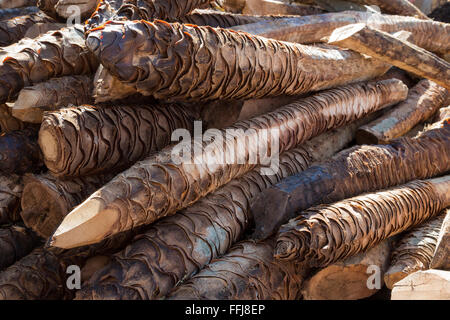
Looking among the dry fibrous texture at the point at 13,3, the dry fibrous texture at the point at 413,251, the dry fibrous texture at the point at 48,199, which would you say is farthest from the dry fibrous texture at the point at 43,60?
the dry fibrous texture at the point at 413,251

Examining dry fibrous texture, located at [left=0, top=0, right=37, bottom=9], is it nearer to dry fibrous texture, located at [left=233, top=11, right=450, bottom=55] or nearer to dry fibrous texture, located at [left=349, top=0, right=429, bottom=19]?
dry fibrous texture, located at [left=233, top=11, right=450, bottom=55]

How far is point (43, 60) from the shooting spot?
2.38 meters

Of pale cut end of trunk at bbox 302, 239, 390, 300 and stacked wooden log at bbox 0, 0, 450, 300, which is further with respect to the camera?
pale cut end of trunk at bbox 302, 239, 390, 300

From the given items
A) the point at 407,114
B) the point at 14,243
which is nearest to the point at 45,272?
the point at 14,243

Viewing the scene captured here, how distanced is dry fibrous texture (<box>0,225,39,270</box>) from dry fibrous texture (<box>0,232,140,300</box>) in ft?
0.30

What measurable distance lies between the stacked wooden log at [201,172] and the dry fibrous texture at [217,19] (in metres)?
0.20

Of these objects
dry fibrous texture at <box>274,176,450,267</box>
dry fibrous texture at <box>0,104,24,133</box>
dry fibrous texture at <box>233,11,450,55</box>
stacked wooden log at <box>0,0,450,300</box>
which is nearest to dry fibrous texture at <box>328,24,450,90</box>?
stacked wooden log at <box>0,0,450,300</box>

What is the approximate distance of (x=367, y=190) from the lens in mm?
2438

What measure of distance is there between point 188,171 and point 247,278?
499mm

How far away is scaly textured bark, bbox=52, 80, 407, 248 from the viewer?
1.77 meters

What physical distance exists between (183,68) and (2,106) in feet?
3.41

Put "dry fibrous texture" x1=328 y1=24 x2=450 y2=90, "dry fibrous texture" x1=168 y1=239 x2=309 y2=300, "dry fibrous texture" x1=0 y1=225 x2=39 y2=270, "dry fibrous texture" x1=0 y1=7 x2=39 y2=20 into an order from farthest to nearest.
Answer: "dry fibrous texture" x1=0 y1=7 x2=39 y2=20 → "dry fibrous texture" x1=328 y1=24 x2=450 y2=90 → "dry fibrous texture" x1=0 y1=225 x2=39 y2=270 → "dry fibrous texture" x1=168 y1=239 x2=309 y2=300
